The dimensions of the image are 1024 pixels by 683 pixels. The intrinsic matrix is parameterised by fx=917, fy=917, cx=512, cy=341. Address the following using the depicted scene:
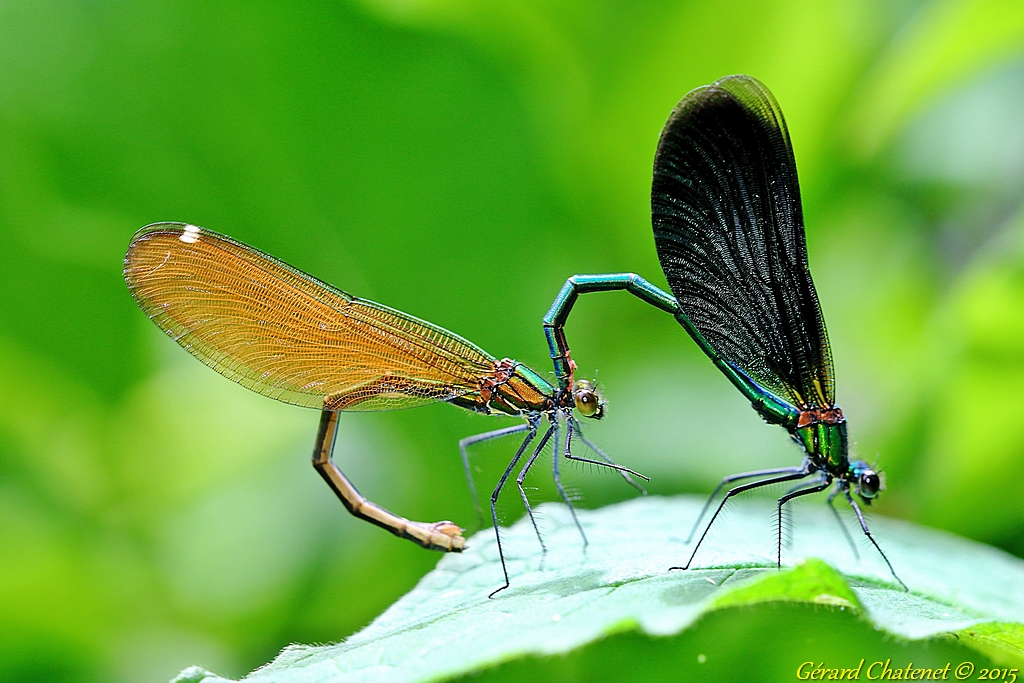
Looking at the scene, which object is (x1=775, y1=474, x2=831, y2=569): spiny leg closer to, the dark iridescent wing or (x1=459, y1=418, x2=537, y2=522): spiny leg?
the dark iridescent wing

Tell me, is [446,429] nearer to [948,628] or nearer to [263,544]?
[263,544]

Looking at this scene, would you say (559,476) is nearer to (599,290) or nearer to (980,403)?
(599,290)

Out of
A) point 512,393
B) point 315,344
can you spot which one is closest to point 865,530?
point 512,393

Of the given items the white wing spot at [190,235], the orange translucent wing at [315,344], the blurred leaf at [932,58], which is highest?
the blurred leaf at [932,58]

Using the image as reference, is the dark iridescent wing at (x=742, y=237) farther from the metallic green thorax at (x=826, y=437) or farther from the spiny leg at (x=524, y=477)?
the spiny leg at (x=524, y=477)

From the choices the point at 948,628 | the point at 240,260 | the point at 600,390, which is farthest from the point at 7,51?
the point at 948,628

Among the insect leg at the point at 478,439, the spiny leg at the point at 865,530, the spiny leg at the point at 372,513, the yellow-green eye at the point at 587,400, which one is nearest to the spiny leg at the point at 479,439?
the insect leg at the point at 478,439

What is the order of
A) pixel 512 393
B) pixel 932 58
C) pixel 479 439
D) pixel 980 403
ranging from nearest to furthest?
pixel 512 393 → pixel 479 439 → pixel 980 403 → pixel 932 58

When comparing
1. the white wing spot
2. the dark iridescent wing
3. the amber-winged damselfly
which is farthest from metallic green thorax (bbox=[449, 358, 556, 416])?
the white wing spot

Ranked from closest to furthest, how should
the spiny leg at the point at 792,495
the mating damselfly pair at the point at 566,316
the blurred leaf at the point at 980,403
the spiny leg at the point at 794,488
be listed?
the spiny leg at the point at 792,495
the mating damselfly pair at the point at 566,316
the spiny leg at the point at 794,488
the blurred leaf at the point at 980,403
